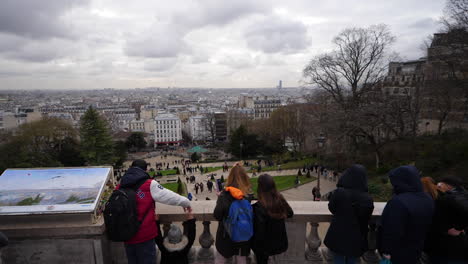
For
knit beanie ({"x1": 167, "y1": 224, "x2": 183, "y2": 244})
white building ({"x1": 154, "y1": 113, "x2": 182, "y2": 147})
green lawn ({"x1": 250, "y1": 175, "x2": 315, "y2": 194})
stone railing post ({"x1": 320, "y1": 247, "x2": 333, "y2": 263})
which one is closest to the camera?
knit beanie ({"x1": 167, "y1": 224, "x2": 183, "y2": 244})

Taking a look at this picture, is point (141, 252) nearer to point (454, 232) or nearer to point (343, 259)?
point (343, 259)

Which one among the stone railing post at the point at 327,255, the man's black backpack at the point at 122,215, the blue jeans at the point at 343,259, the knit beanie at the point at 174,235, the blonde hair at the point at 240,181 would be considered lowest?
the stone railing post at the point at 327,255

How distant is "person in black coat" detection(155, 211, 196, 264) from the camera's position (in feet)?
11.4

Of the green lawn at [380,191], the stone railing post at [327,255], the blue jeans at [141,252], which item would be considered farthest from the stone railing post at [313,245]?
the green lawn at [380,191]

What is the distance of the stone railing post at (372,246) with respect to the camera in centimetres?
378

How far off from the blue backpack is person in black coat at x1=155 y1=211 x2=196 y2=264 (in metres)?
0.64

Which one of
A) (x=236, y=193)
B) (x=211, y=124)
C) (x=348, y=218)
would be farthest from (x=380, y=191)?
(x=211, y=124)

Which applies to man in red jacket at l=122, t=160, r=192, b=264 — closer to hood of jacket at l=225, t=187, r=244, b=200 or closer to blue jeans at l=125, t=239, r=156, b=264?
blue jeans at l=125, t=239, r=156, b=264

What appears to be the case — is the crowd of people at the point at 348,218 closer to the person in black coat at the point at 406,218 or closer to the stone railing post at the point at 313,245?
the person in black coat at the point at 406,218

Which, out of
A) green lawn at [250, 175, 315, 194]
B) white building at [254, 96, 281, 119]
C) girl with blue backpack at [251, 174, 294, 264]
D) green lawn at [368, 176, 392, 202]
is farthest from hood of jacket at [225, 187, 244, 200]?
white building at [254, 96, 281, 119]

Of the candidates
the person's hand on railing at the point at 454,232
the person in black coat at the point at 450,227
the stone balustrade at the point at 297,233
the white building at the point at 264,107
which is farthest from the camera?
the white building at the point at 264,107

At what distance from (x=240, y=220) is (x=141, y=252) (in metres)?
1.20

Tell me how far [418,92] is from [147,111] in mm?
105439

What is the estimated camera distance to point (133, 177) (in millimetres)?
3176
